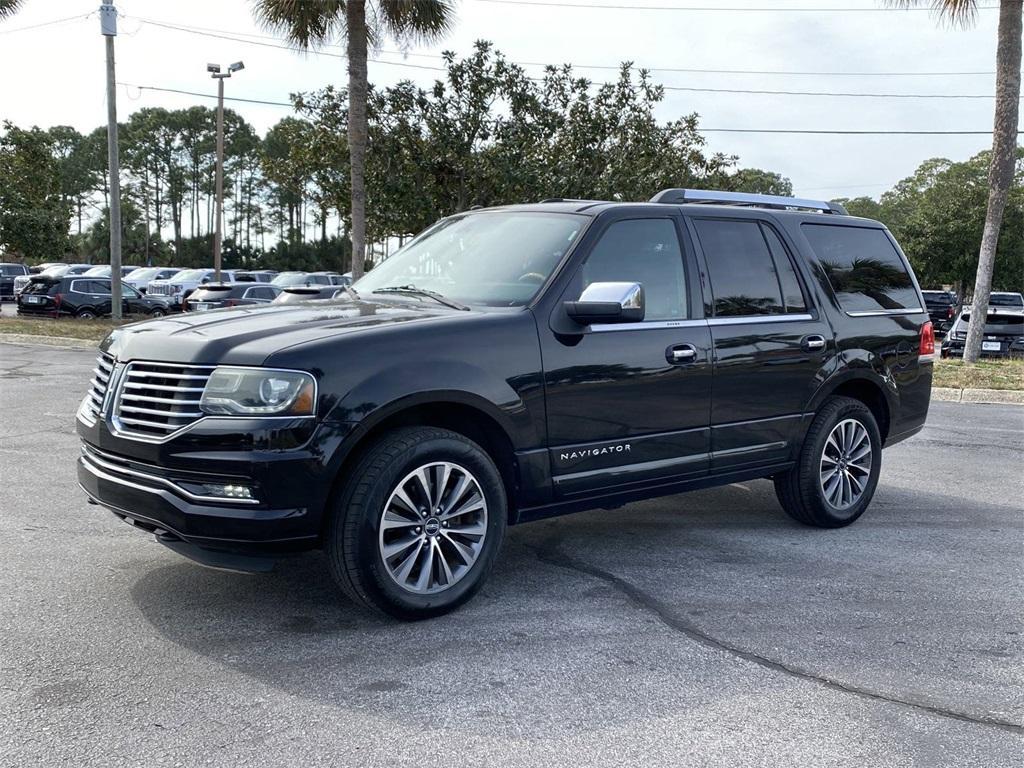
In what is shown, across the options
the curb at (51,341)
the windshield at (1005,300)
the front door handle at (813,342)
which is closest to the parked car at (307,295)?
the front door handle at (813,342)

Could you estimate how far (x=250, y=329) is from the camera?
4.33 meters

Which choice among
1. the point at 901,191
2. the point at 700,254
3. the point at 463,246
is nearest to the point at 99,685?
the point at 463,246

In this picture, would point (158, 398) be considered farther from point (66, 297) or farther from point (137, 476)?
point (66, 297)

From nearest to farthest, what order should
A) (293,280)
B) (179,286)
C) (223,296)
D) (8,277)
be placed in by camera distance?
(223,296) → (179,286) → (8,277) → (293,280)

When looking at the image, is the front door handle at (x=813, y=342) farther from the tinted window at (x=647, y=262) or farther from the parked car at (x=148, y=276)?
the parked car at (x=148, y=276)

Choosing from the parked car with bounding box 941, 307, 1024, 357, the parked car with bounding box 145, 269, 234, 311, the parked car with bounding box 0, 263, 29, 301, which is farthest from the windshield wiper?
the parked car with bounding box 0, 263, 29, 301

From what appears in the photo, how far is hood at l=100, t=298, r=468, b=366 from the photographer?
411 cm

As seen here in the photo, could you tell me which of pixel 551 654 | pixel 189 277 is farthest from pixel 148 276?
pixel 551 654

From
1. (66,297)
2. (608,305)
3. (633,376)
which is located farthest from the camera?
(66,297)

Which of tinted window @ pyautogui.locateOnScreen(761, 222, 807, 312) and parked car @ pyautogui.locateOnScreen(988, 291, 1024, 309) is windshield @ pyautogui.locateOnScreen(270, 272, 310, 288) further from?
tinted window @ pyautogui.locateOnScreen(761, 222, 807, 312)

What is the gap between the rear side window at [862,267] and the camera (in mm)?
6312

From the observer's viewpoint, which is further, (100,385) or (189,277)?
(189,277)

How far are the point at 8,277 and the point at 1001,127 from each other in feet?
122

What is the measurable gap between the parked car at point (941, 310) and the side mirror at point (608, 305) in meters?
31.5
